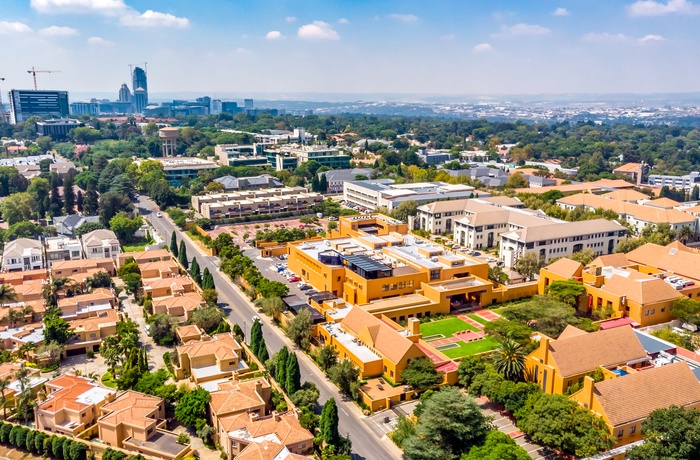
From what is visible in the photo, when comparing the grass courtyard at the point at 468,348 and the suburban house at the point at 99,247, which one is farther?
the suburban house at the point at 99,247

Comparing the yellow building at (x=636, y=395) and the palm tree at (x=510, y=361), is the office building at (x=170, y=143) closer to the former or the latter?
the palm tree at (x=510, y=361)

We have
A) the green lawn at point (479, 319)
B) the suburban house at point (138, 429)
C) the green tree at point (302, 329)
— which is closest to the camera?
the suburban house at point (138, 429)

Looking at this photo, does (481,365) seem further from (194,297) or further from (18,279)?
(18,279)

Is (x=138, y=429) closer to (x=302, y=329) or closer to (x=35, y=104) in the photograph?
(x=302, y=329)

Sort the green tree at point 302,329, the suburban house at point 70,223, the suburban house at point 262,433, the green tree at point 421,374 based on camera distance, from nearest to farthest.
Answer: the suburban house at point 262,433
the green tree at point 421,374
the green tree at point 302,329
the suburban house at point 70,223

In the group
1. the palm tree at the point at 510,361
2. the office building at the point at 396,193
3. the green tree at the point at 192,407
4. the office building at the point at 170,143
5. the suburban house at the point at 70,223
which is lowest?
the green tree at the point at 192,407

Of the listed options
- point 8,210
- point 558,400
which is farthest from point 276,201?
point 558,400

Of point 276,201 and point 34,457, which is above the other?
point 276,201

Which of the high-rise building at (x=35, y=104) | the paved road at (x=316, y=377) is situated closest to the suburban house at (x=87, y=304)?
the paved road at (x=316, y=377)
